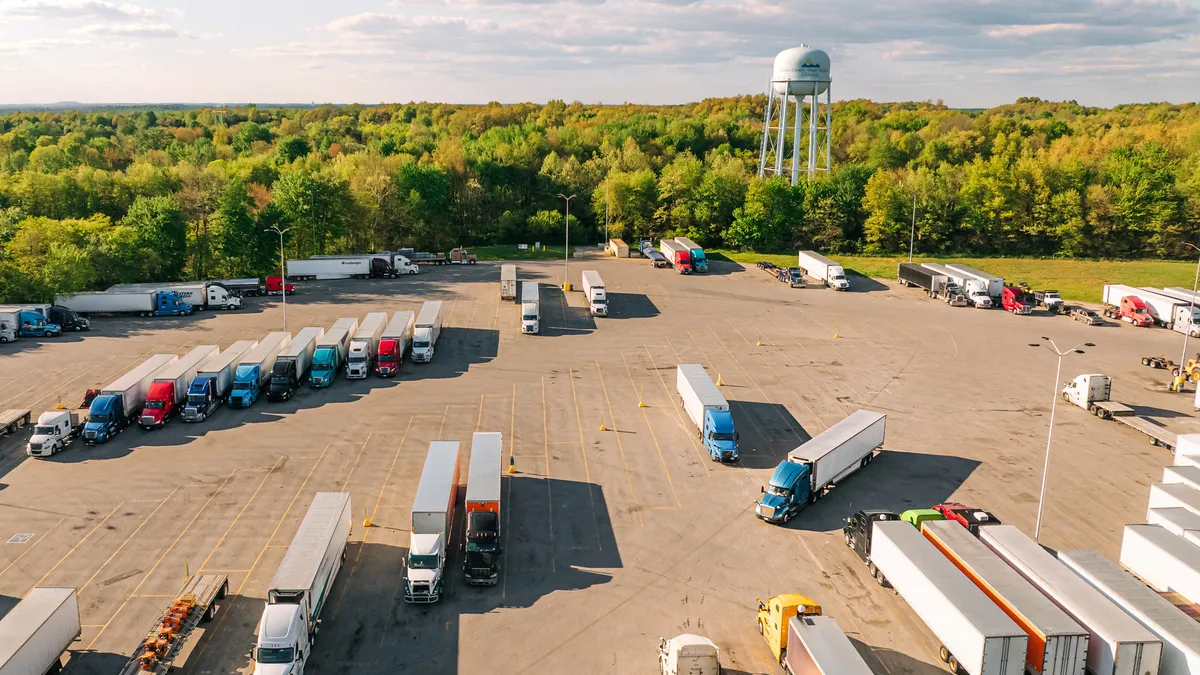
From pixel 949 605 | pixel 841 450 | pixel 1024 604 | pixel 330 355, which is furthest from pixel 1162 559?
pixel 330 355

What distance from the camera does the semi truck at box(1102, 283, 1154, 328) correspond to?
68.4 metres

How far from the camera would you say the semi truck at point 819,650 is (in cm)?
2245

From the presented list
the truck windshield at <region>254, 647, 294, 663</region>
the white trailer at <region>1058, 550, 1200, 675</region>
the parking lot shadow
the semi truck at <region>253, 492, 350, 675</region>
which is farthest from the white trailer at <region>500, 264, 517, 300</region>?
the white trailer at <region>1058, 550, 1200, 675</region>

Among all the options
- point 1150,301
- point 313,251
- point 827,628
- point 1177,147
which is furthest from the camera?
point 1177,147

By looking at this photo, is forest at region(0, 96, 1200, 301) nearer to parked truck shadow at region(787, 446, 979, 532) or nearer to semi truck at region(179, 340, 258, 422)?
semi truck at region(179, 340, 258, 422)

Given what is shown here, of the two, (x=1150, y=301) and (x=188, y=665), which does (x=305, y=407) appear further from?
(x=1150, y=301)

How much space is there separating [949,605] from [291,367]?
38.9 meters

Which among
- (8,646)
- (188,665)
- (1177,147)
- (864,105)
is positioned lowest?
(188,665)

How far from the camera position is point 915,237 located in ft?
350

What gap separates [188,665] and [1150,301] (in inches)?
2870

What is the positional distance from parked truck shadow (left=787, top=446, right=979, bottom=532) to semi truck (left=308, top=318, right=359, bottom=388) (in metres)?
30.3

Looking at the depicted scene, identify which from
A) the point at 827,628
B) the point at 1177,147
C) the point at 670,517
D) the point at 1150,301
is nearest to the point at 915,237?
the point at 1150,301

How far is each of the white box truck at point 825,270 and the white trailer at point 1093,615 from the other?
56174 millimetres

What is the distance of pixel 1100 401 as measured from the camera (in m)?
48.9
